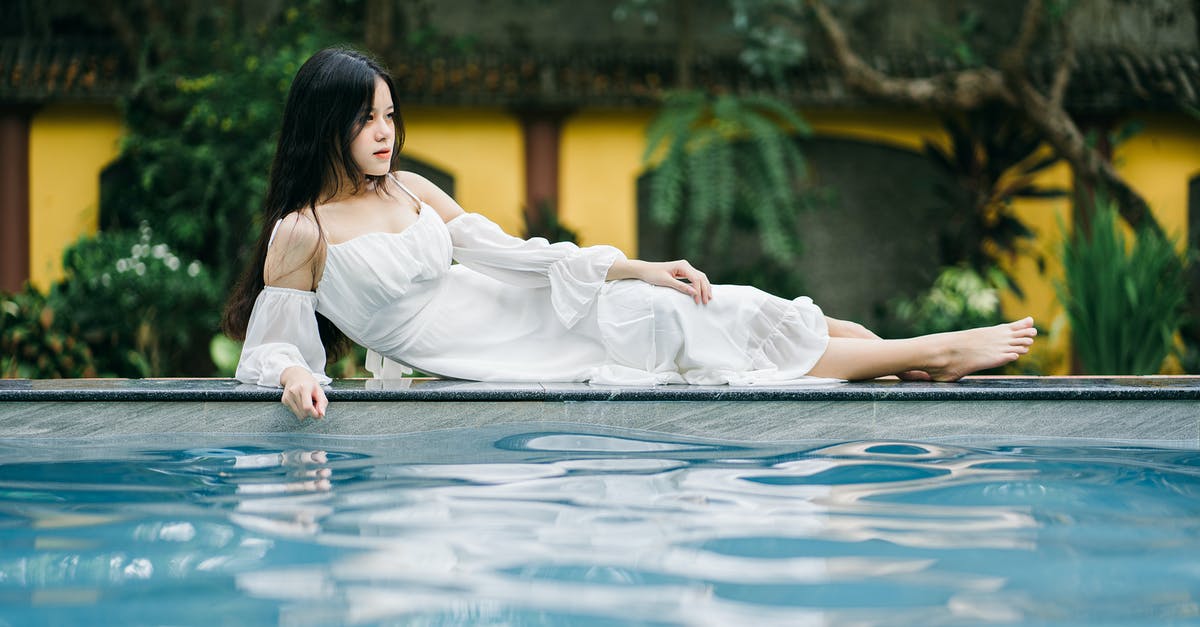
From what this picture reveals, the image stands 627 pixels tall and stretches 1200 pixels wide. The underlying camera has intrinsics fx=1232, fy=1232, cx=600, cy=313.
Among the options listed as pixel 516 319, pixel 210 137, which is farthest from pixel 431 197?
pixel 210 137

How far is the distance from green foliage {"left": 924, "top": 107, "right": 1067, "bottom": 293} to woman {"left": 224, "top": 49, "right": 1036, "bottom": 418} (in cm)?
506

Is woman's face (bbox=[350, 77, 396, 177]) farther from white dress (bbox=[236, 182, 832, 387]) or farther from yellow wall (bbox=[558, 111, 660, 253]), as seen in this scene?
yellow wall (bbox=[558, 111, 660, 253])

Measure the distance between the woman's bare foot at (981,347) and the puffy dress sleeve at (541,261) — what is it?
3.20 feet

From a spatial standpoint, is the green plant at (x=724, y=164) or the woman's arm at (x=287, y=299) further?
the green plant at (x=724, y=164)

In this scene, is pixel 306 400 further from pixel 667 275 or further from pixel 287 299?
pixel 667 275

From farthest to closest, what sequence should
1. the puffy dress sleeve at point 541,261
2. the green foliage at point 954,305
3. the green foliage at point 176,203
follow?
1. the green foliage at point 954,305
2. the green foliage at point 176,203
3. the puffy dress sleeve at point 541,261

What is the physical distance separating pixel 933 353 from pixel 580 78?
210 inches

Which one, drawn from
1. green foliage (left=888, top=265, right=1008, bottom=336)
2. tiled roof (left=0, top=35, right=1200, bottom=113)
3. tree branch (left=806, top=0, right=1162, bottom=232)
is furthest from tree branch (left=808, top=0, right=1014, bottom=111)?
green foliage (left=888, top=265, right=1008, bottom=336)

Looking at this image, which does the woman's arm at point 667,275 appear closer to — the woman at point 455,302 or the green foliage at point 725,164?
the woman at point 455,302

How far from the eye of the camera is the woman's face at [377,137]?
11.3 ft

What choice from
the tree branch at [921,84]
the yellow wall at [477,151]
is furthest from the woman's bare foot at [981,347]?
the yellow wall at [477,151]

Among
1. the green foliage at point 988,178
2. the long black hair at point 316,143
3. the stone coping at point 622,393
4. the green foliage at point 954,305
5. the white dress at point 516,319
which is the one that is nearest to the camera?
the stone coping at point 622,393

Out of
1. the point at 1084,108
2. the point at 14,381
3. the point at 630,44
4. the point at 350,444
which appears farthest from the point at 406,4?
the point at 350,444

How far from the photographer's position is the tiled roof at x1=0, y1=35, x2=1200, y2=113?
321 inches
